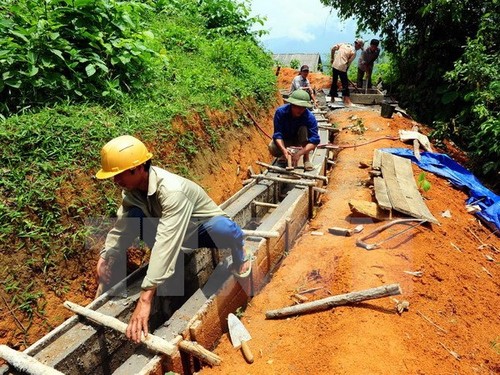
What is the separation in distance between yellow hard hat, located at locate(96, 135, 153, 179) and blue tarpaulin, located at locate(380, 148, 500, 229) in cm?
564

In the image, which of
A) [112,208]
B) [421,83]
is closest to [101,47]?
[112,208]

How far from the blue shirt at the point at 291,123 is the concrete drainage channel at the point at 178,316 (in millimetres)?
1332

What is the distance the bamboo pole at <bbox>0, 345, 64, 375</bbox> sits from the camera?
2.54 meters

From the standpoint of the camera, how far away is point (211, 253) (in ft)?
14.8

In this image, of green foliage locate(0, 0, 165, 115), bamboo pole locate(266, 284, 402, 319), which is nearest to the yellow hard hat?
bamboo pole locate(266, 284, 402, 319)

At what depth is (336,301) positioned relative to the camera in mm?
3516

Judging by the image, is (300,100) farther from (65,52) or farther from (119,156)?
(119,156)

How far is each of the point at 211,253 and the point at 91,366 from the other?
176 cm

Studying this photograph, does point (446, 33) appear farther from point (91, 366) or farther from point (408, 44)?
point (91, 366)

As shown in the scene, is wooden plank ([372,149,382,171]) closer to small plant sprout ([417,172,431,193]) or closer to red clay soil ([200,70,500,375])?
small plant sprout ([417,172,431,193])

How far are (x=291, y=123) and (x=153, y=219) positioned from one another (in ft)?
11.7

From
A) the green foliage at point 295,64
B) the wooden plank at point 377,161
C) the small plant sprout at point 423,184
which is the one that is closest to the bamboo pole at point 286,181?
the wooden plank at point 377,161

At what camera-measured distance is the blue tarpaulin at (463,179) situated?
6.05 metres

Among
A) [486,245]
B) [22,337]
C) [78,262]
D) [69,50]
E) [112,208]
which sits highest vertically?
[69,50]
